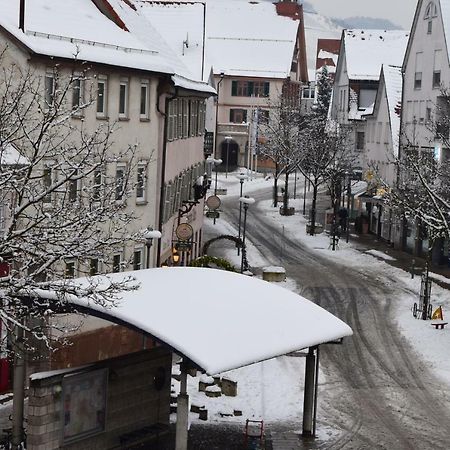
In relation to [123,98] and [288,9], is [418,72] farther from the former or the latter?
[288,9]

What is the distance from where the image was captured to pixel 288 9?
359 ft

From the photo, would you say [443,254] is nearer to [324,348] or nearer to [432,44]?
[432,44]

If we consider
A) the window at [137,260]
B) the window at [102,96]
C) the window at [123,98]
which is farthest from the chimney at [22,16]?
the window at [137,260]

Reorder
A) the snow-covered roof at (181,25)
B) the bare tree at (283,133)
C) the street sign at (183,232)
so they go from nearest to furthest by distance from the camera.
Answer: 1. the street sign at (183,232)
2. the bare tree at (283,133)
3. the snow-covered roof at (181,25)

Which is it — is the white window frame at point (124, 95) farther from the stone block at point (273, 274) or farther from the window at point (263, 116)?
the window at point (263, 116)

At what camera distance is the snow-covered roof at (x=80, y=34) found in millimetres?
29923

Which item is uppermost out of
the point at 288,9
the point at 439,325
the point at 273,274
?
the point at 288,9

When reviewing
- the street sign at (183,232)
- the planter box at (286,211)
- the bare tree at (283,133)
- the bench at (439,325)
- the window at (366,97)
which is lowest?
the bench at (439,325)

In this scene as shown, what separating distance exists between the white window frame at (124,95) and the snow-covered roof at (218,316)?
1175cm

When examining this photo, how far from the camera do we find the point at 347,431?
82.4ft

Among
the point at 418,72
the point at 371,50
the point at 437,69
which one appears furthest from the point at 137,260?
the point at 371,50

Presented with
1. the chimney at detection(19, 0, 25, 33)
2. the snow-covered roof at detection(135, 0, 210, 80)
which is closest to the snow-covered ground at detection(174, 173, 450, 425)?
the chimney at detection(19, 0, 25, 33)

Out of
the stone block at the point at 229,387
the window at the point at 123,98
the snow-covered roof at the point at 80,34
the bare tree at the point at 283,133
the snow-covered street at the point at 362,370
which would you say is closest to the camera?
the snow-covered street at the point at 362,370

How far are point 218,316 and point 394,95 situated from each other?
44.1 m
